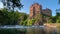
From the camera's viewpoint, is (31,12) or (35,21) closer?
(35,21)

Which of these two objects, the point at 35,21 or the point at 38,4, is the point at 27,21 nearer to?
the point at 35,21

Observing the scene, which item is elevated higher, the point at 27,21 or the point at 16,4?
the point at 16,4

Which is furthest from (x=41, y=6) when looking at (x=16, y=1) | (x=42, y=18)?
(x=16, y=1)

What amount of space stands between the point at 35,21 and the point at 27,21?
6475 mm

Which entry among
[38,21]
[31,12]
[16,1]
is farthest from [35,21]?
[16,1]

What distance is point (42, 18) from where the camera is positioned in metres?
108

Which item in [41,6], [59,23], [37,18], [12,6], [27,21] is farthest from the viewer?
[41,6]

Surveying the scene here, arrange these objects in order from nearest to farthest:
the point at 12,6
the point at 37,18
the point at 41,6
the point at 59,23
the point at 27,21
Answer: the point at 12,6 → the point at 59,23 → the point at 27,21 → the point at 37,18 → the point at 41,6

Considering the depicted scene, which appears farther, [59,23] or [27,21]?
[27,21]

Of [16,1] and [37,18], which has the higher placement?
[16,1]

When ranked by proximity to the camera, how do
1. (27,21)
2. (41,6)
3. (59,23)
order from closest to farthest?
(59,23) → (27,21) → (41,6)

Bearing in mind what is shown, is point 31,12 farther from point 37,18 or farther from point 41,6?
point 37,18

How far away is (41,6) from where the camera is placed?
13012 cm

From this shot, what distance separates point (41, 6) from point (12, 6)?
11918cm
